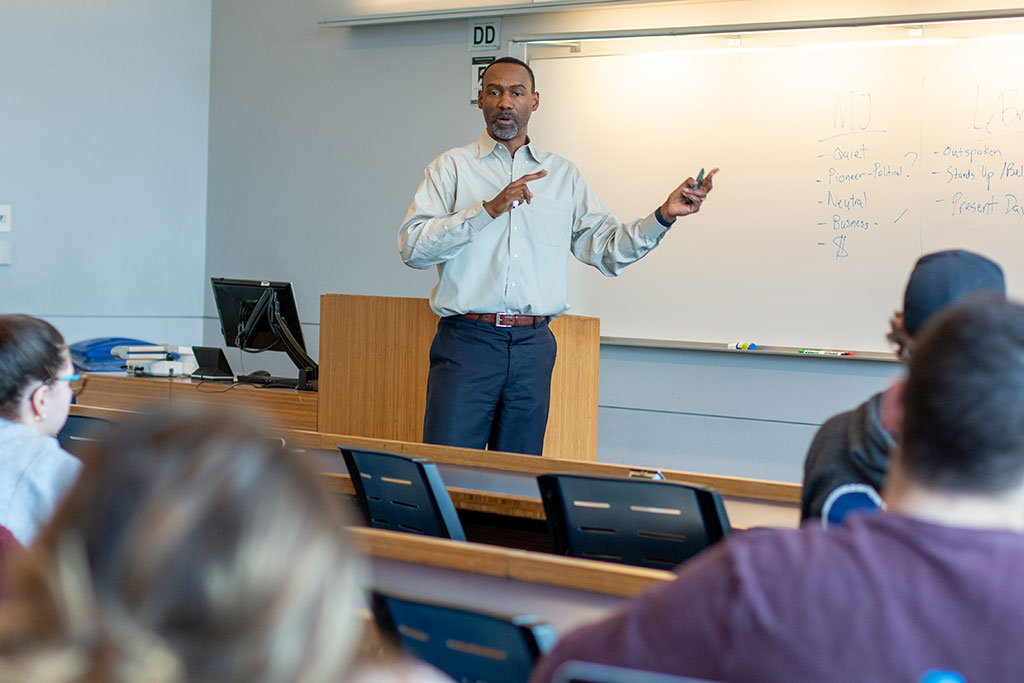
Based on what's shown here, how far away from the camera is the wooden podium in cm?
409

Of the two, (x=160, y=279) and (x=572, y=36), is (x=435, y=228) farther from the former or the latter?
(x=160, y=279)

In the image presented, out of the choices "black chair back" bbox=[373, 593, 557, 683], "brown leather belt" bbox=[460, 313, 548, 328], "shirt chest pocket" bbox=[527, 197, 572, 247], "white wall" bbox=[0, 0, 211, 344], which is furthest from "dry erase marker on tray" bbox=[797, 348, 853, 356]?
"white wall" bbox=[0, 0, 211, 344]

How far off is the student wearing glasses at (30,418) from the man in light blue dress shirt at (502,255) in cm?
166

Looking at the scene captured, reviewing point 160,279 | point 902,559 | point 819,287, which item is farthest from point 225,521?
point 160,279

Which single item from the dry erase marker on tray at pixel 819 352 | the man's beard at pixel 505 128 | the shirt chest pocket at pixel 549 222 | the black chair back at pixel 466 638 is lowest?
the black chair back at pixel 466 638

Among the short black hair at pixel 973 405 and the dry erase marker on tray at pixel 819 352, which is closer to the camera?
the short black hair at pixel 973 405

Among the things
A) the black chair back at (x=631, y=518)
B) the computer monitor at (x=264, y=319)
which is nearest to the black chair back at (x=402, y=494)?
the black chair back at (x=631, y=518)

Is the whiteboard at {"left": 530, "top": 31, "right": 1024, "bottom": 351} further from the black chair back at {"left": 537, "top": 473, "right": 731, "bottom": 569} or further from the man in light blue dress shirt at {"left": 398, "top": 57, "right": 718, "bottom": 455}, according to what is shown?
the black chair back at {"left": 537, "top": 473, "right": 731, "bottom": 569}

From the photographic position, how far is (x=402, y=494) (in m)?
2.30

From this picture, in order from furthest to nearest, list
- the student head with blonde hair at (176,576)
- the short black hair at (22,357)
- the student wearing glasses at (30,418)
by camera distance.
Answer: the short black hair at (22,357) < the student wearing glasses at (30,418) < the student head with blonde hair at (176,576)

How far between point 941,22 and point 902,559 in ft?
12.8

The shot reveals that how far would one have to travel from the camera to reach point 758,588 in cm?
92

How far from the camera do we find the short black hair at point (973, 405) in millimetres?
968

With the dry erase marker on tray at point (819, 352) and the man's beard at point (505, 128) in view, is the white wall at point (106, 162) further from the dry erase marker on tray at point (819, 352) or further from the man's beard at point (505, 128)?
the dry erase marker on tray at point (819, 352)
